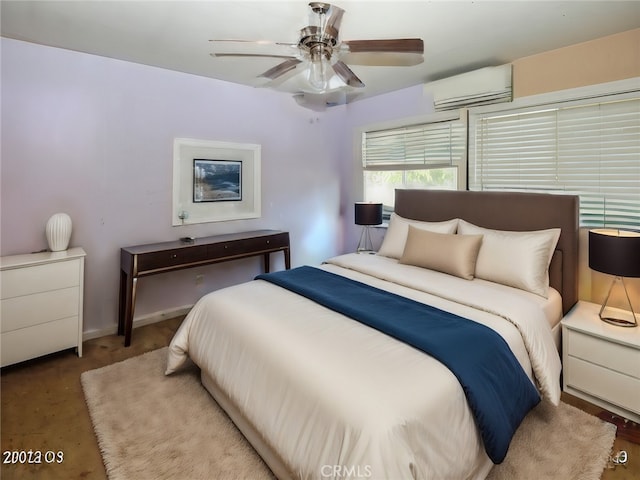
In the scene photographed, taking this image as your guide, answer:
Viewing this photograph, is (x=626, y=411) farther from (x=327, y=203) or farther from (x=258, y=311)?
(x=327, y=203)

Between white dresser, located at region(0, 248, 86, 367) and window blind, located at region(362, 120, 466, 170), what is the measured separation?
10.8 ft

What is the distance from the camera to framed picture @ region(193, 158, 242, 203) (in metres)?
3.60

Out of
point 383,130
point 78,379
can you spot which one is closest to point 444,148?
point 383,130

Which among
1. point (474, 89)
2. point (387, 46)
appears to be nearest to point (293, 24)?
point (387, 46)

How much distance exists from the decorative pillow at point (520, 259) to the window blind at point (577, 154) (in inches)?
18.9

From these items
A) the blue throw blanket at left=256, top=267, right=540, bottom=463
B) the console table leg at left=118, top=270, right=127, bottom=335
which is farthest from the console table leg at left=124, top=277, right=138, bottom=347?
the blue throw blanket at left=256, top=267, right=540, bottom=463

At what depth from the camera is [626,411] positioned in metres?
2.07

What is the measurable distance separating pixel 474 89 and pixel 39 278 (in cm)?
389

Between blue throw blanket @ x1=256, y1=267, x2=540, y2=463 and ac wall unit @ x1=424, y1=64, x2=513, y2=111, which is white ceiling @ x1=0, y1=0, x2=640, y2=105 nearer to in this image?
ac wall unit @ x1=424, y1=64, x2=513, y2=111

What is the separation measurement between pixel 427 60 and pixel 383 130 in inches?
49.2

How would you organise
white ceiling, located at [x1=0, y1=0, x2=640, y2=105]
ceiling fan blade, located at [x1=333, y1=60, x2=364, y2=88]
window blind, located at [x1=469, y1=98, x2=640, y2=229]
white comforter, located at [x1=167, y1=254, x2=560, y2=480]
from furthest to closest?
window blind, located at [x1=469, y1=98, x2=640, y2=229]
ceiling fan blade, located at [x1=333, y1=60, x2=364, y2=88]
white ceiling, located at [x1=0, y1=0, x2=640, y2=105]
white comforter, located at [x1=167, y1=254, x2=560, y2=480]

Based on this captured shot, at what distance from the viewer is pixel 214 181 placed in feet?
12.2

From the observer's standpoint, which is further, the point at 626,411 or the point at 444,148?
the point at 444,148

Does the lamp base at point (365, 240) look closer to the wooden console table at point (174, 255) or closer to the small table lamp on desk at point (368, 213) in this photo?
the small table lamp on desk at point (368, 213)
